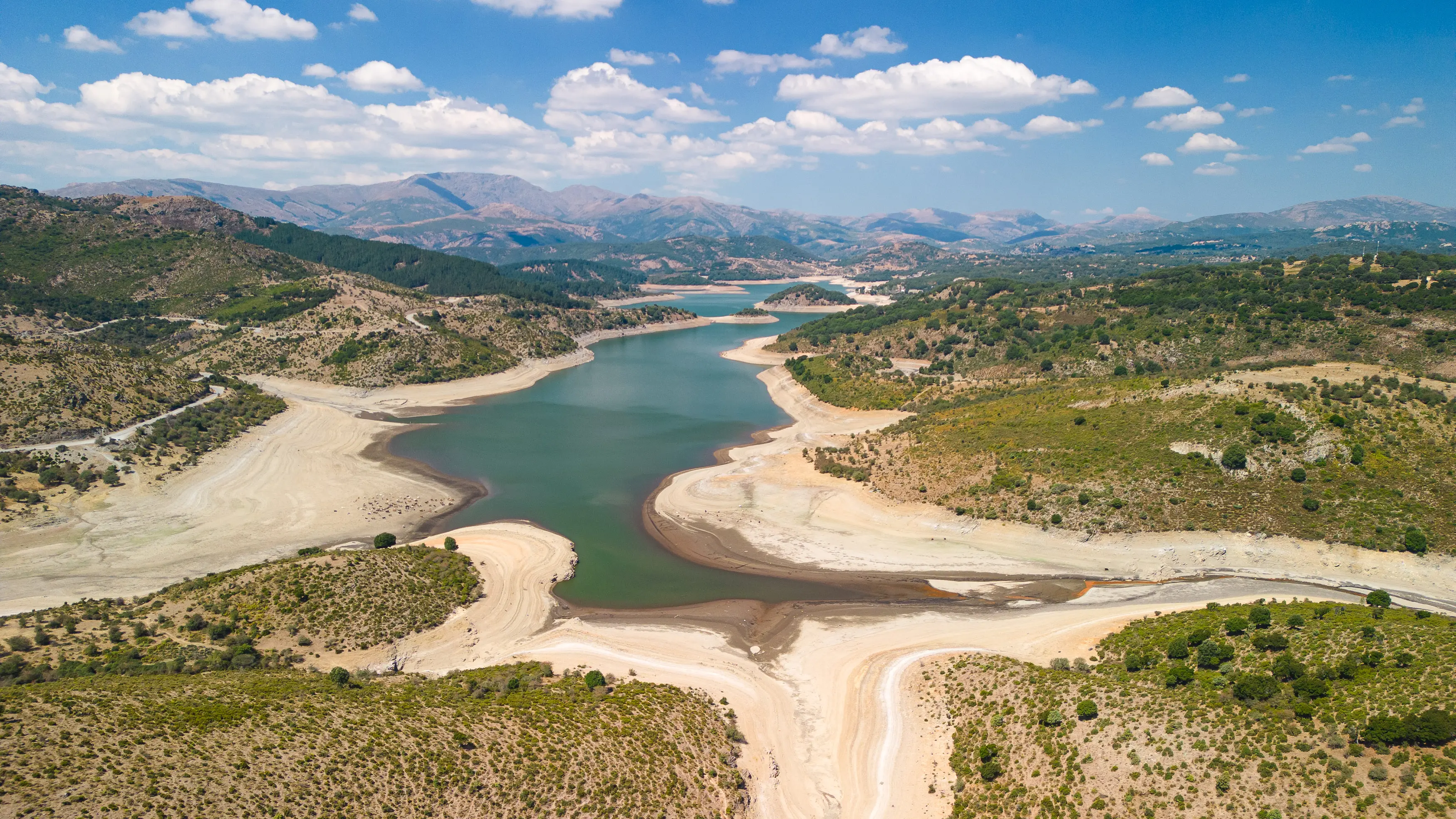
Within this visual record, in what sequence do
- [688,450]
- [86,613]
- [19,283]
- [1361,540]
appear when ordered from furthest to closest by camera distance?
[19,283] < [688,450] < [1361,540] < [86,613]

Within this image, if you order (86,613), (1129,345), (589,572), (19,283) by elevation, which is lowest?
(589,572)

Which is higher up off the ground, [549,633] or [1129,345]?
[1129,345]

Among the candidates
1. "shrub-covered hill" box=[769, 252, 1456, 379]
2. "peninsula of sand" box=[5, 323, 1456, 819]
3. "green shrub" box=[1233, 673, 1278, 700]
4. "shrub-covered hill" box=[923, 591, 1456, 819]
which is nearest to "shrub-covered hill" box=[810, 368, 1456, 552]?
"peninsula of sand" box=[5, 323, 1456, 819]

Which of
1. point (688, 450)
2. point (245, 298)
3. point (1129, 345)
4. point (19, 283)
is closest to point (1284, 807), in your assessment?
point (688, 450)

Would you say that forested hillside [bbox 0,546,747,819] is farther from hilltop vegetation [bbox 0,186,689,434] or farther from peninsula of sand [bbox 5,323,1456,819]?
hilltop vegetation [bbox 0,186,689,434]

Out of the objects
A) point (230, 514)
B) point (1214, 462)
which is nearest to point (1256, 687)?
point (1214, 462)

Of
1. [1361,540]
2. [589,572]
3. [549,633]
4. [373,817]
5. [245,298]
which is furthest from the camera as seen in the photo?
[245,298]

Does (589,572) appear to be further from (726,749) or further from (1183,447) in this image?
(1183,447)

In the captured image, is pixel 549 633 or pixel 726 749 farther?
pixel 549 633
